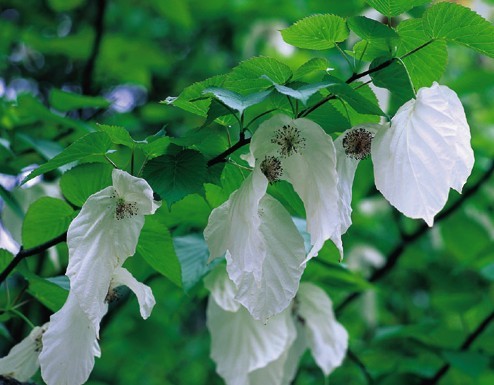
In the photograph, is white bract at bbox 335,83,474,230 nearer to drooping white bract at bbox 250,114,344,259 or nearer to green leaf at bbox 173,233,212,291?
drooping white bract at bbox 250,114,344,259

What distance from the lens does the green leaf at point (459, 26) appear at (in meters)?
0.71

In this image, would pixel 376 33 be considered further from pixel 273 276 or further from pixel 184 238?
pixel 184 238

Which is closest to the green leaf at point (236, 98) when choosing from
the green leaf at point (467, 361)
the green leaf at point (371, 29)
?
the green leaf at point (371, 29)

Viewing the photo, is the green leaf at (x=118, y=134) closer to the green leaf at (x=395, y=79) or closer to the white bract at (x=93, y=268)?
the white bract at (x=93, y=268)

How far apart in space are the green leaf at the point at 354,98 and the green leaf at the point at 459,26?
0.10 metres

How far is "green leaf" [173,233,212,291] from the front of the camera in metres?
1.06

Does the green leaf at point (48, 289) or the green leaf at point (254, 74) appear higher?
the green leaf at point (254, 74)

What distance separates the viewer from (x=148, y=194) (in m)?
0.69

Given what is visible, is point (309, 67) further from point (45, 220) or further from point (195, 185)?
point (45, 220)

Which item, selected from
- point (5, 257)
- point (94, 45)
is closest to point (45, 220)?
point (5, 257)

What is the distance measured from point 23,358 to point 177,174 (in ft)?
1.16

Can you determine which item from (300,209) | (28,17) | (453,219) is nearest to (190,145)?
(300,209)

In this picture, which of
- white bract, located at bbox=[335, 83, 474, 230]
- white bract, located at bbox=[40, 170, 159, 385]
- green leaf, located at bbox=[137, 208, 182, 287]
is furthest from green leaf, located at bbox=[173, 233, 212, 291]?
white bract, located at bbox=[335, 83, 474, 230]

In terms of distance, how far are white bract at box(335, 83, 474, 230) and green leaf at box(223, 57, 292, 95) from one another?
0.39 ft
